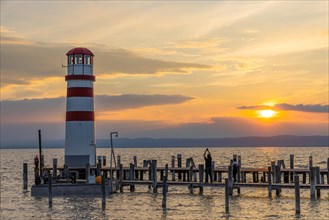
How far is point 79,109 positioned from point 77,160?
152 inches

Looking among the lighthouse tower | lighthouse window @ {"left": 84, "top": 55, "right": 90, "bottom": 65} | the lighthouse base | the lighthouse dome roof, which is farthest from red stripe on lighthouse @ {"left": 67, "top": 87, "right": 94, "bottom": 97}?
the lighthouse base

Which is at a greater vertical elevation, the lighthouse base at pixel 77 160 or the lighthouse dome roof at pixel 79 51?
the lighthouse dome roof at pixel 79 51

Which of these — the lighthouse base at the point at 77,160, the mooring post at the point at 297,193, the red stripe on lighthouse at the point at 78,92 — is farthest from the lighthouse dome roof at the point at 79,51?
the mooring post at the point at 297,193

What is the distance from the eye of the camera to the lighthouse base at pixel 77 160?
41.1m

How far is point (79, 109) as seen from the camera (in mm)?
Answer: 40219

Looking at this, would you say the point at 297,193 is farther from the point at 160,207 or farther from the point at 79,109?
the point at 79,109

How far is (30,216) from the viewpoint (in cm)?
3125

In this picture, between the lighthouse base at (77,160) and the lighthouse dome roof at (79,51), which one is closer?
the lighthouse dome roof at (79,51)

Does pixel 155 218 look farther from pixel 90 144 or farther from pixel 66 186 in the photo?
pixel 90 144

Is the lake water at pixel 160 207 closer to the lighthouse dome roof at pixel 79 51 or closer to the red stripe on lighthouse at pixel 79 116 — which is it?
the red stripe on lighthouse at pixel 79 116

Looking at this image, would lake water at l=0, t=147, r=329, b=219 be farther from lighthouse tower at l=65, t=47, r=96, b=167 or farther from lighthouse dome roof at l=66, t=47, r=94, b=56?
lighthouse dome roof at l=66, t=47, r=94, b=56

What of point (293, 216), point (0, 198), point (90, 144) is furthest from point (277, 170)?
point (0, 198)

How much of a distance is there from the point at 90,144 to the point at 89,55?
6514 mm

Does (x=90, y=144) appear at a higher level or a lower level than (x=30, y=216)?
higher
